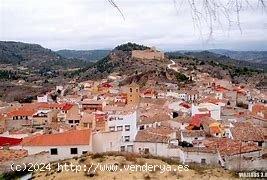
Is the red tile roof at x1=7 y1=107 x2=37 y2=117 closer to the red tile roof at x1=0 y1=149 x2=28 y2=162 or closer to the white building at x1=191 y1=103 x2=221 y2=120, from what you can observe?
the white building at x1=191 y1=103 x2=221 y2=120

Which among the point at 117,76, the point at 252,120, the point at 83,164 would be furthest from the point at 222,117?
the point at 117,76

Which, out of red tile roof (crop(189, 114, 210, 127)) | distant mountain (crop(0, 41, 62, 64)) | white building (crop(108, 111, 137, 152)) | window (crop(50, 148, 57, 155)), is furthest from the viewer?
distant mountain (crop(0, 41, 62, 64))

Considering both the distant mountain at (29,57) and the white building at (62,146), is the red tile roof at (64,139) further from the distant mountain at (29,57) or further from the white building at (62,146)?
the distant mountain at (29,57)

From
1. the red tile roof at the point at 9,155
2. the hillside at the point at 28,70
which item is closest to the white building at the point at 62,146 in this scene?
the red tile roof at the point at 9,155

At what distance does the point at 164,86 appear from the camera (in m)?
68.9

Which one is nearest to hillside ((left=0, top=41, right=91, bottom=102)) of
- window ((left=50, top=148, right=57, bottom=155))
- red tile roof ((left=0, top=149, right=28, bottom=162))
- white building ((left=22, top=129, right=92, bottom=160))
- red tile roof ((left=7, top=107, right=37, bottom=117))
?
red tile roof ((left=7, top=107, right=37, bottom=117))

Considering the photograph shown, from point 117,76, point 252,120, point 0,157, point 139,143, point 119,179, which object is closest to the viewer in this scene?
point 119,179

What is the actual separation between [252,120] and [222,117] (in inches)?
161

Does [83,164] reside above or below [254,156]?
above

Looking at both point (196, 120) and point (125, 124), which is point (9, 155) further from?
point (196, 120)

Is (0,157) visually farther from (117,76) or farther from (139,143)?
(117,76)

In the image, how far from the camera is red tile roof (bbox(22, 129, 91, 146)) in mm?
21688

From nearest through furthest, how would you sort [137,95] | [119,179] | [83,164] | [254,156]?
[119,179], [83,164], [254,156], [137,95]

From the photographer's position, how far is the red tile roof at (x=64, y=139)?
21688 mm
